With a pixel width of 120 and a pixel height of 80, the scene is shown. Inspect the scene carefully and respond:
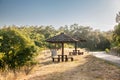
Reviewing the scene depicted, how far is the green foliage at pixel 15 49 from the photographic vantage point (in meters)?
15.1

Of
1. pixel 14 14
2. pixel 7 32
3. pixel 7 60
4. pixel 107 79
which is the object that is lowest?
pixel 107 79

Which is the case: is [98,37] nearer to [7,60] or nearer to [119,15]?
[119,15]

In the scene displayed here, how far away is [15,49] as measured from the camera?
1562 centimetres

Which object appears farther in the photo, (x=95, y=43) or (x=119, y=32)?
(x=95, y=43)

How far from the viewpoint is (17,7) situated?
70.0 feet

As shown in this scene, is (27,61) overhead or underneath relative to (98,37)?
underneath

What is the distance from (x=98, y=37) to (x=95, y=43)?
6.42ft

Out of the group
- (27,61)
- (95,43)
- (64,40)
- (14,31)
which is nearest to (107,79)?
(27,61)

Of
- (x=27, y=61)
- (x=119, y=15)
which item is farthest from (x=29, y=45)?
(x=119, y=15)

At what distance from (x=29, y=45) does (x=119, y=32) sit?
14.0 m

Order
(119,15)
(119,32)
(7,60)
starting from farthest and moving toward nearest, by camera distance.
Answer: (119,15), (119,32), (7,60)

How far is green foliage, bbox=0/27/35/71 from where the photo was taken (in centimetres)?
1510

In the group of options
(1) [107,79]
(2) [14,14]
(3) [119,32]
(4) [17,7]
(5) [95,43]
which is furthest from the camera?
(5) [95,43]

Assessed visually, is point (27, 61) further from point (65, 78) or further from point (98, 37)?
point (98, 37)
